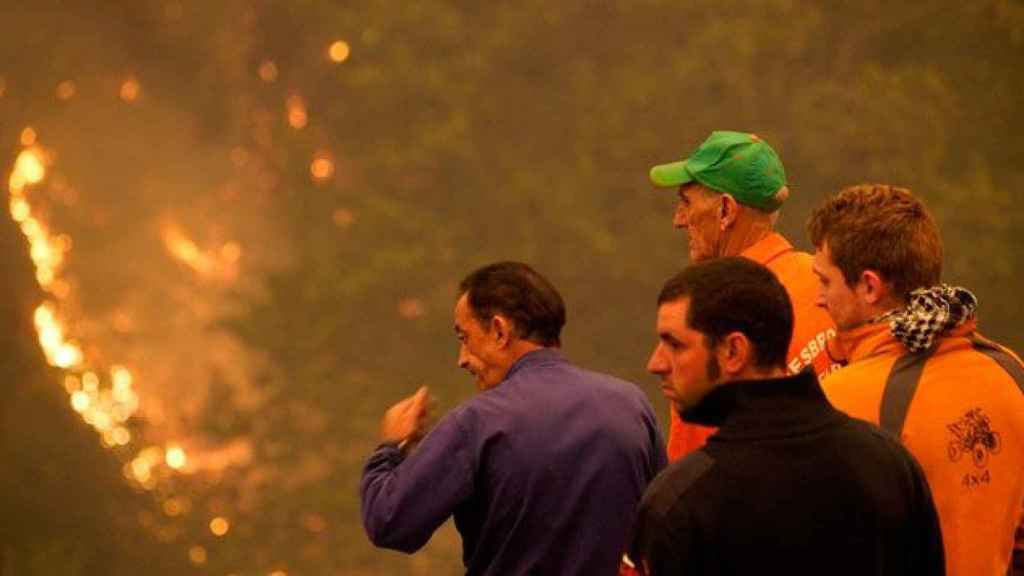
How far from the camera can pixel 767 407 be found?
1.78 m

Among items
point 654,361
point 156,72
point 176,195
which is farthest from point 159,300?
point 654,361

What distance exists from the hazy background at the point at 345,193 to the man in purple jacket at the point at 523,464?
286 cm

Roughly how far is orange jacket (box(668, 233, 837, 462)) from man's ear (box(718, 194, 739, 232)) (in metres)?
0.07

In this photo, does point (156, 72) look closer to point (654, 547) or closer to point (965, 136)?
point (965, 136)

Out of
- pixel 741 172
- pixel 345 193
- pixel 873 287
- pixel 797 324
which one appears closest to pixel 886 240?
pixel 873 287

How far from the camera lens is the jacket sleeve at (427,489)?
2.38 m

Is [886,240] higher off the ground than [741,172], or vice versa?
[741,172]

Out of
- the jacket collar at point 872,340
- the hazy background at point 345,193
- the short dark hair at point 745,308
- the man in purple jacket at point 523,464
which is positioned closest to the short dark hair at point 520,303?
the man in purple jacket at point 523,464

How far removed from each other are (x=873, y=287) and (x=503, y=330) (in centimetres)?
63

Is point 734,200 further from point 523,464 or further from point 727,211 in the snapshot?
point 523,464

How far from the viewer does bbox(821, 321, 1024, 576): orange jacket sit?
211cm

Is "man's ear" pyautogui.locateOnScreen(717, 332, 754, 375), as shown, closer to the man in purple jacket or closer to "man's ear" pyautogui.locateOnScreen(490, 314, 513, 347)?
the man in purple jacket

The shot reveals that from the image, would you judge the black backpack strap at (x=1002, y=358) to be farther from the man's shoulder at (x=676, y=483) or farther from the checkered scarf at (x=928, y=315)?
the man's shoulder at (x=676, y=483)

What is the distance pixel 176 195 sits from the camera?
212 inches
